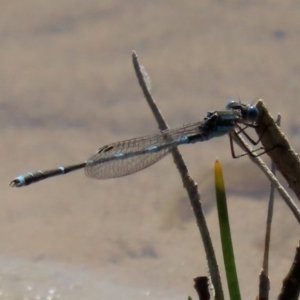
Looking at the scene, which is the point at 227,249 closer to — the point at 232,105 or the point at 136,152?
the point at 232,105

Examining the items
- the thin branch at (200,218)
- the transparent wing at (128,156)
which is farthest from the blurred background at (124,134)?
the thin branch at (200,218)

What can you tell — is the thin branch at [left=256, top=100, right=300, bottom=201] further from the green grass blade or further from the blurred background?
the blurred background

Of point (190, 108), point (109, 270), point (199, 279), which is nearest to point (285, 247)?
point (109, 270)

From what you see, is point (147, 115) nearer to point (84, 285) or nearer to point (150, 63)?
point (150, 63)

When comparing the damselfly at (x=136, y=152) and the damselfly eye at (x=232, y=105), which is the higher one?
the damselfly at (x=136, y=152)

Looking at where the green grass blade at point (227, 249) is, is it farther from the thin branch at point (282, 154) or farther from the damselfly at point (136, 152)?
the damselfly at point (136, 152)

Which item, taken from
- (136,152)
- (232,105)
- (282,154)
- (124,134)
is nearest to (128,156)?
(136,152)

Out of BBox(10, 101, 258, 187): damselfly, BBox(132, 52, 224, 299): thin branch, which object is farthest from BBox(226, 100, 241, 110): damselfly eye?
BBox(132, 52, 224, 299): thin branch
